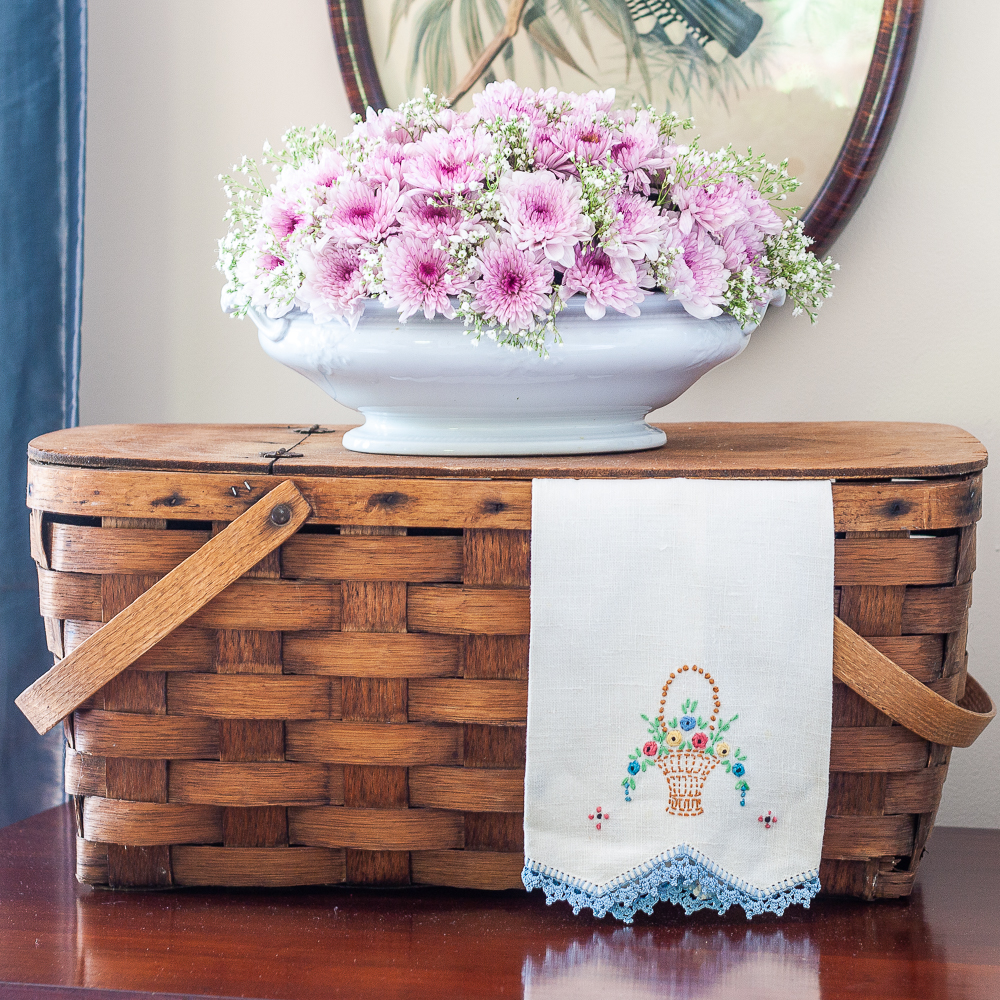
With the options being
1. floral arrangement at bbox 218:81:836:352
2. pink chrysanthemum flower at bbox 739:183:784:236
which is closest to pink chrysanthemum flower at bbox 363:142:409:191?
floral arrangement at bbox 218:81:836:352

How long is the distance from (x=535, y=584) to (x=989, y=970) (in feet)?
1.11

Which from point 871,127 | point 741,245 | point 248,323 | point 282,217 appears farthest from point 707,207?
point 248,323

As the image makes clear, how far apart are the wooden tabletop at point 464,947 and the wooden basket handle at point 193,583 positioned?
16cm

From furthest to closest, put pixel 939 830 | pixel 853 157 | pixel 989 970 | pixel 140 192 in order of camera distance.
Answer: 1. pixel 140 192
2. pixel 853 157
3. pixel 939 830
4. pixel 989 970

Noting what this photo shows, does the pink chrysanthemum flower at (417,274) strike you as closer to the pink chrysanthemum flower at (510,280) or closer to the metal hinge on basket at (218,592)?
the pink chrysanthemum flower at (510,280)

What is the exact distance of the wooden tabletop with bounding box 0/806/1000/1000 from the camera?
54 cm

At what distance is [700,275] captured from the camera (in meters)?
0.64

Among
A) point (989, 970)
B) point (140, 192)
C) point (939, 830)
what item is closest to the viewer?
point (989, 970)

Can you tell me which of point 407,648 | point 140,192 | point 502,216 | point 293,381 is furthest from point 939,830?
point 140,192

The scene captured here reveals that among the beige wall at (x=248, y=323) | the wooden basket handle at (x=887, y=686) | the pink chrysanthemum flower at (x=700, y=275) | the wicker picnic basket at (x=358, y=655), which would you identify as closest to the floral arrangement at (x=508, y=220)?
the pink chrysanthemum flower at (x=700, y=275)

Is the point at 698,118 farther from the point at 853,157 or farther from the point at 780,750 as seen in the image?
the point at 780,750

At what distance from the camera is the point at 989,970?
22.6 inches

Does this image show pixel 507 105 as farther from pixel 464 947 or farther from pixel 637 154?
pixel 464 947

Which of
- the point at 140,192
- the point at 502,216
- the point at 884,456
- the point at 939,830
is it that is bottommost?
the point at 939,830
